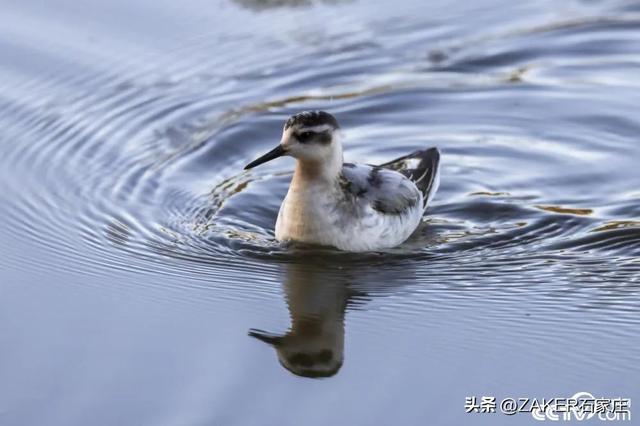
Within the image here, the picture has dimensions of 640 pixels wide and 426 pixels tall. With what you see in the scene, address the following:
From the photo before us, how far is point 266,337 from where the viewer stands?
867 centimetres

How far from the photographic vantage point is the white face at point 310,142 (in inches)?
400

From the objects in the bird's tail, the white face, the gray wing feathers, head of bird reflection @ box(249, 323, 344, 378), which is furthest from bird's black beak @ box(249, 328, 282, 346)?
the bird's tail

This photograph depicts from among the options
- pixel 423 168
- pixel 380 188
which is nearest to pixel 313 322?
pixel 380 188

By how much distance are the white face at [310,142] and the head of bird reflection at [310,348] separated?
1.75m

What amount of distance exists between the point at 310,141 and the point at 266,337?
2.10 m

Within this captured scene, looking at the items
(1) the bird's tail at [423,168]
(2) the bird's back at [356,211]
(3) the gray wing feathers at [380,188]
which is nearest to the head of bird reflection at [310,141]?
(2) the bird's back at [356,211]

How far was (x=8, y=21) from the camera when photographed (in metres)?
14.2

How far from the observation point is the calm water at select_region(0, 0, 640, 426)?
7.97 m

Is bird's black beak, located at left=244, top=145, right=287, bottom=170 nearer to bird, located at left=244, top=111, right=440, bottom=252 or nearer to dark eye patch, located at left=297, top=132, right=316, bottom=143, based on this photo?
bird, located at left=244, top=111, right=440, bottom=252

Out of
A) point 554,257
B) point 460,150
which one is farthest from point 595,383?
point 460,150

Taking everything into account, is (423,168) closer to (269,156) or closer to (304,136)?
(304,136)

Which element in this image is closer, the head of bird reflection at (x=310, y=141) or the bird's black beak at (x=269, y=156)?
the bird's black beak at (x=269, y=156)

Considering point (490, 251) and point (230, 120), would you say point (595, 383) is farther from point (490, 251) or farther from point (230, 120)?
point (230, 120)

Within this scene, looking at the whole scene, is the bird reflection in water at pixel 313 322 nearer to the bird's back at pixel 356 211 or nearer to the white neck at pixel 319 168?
the bird's back at pixel 356 211
